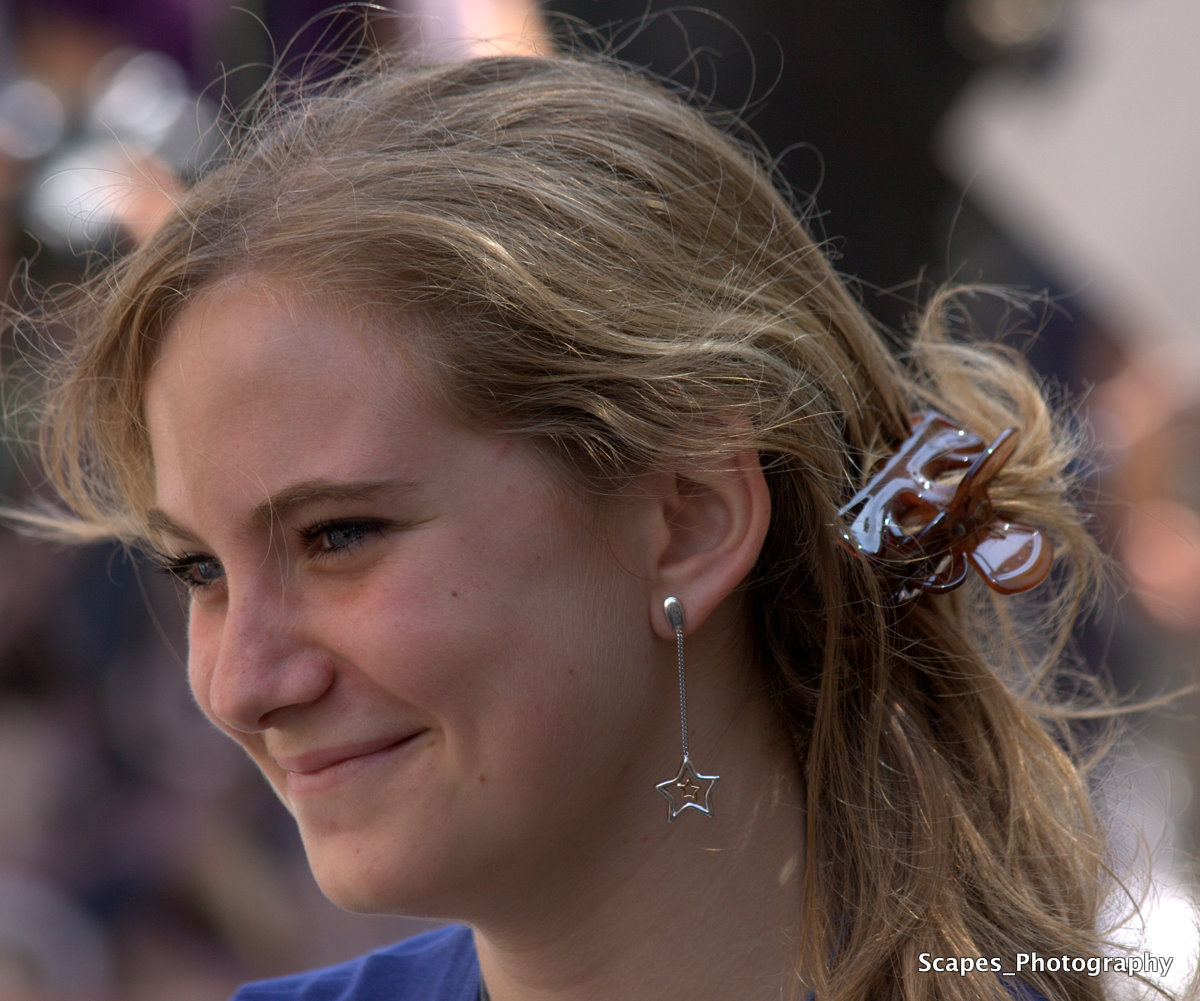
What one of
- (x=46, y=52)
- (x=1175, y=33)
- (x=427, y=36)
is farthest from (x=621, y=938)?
(x=1175, y=33)

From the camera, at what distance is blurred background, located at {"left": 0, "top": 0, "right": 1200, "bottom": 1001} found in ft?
9.26

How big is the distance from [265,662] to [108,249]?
1.63 m

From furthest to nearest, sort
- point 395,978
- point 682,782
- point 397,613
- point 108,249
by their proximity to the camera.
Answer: point 108,249 < point 395,978 < point 682,782 < point 397,613

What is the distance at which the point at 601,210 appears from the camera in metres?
1.37

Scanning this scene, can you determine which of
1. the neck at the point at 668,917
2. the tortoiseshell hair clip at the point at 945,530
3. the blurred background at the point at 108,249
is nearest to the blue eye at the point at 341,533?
the neck at the point at 668,917

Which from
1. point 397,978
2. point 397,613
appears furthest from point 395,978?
point 397,613

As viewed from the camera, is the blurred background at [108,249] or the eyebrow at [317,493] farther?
the blurred background at [108,249]

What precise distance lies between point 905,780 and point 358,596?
663 mm

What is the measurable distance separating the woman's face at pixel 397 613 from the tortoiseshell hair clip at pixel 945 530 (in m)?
0.31

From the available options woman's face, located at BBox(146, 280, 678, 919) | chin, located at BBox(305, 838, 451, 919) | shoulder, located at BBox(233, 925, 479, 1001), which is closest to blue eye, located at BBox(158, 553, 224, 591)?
woman's face, located at BBox(146, 280, 678, 919)

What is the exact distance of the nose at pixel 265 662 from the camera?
1.26 metres

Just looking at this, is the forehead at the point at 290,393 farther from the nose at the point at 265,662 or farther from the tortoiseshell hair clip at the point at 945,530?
the tortoiseshell hair clip at the point at 945,530

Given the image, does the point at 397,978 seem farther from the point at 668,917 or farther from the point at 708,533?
the point at 708,533

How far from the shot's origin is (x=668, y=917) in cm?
137
